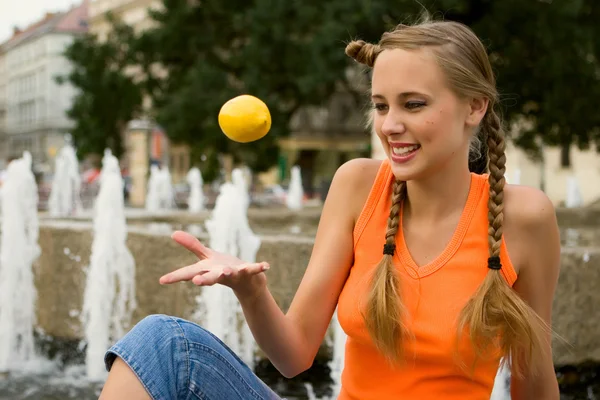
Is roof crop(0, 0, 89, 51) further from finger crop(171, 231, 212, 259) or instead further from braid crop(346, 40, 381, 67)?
finger crop(171, 231, 212, 259)

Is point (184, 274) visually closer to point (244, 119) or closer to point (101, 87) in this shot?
point (244, 119)

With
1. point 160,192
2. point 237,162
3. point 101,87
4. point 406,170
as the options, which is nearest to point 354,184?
point 406,170

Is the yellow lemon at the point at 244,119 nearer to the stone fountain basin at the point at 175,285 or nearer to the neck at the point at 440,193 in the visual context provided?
the neck at the point at 440,193

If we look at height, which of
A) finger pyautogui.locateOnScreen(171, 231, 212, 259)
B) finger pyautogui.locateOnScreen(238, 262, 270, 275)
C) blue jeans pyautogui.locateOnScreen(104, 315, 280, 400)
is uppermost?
finger pyautogui.locateOnScreen(171, 231, 212, 259)

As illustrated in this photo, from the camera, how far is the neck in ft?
5.84

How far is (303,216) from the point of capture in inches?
Result: 356

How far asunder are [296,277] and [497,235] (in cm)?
273

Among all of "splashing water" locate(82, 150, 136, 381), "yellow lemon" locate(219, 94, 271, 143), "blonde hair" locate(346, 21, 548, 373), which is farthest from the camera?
"splashing water" locate(82, 150, 136, 381)

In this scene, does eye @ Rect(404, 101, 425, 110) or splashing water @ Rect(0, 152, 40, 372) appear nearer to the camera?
eye @ Rect(404, 101, 425, 110)

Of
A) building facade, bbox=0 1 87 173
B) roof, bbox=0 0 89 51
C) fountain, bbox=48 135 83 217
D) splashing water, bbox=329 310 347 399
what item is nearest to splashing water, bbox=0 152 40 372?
splashing water, bbox=329 310 347 399

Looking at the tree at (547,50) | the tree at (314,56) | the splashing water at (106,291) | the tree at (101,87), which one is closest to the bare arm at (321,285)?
the splashing water at (106,291)

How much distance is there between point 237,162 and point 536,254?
23468 mm

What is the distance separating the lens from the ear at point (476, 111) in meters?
1.73

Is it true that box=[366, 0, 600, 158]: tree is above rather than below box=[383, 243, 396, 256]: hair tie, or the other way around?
above
